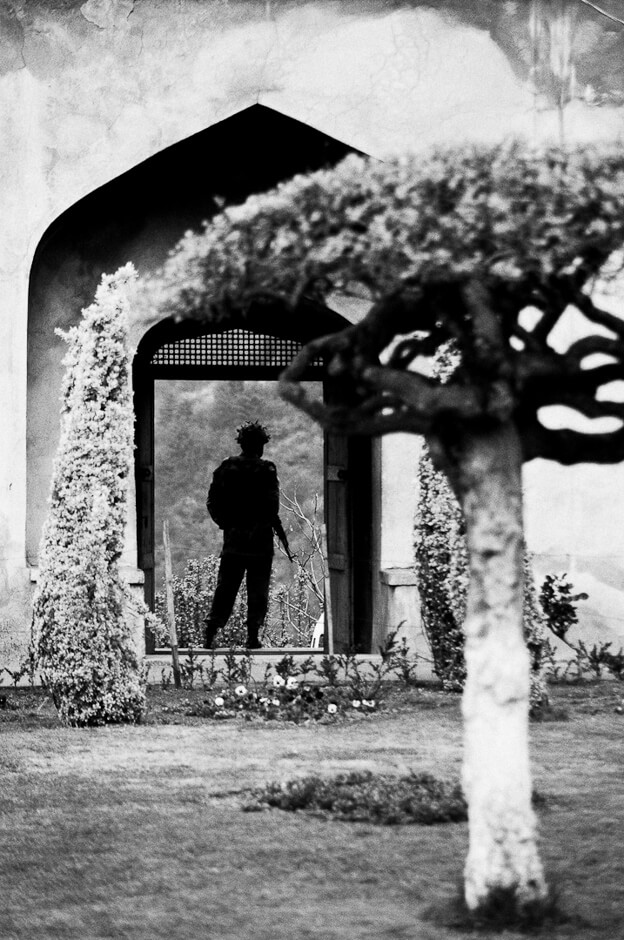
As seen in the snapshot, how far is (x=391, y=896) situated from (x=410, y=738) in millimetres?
3527

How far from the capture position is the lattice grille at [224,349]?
45.5 feet

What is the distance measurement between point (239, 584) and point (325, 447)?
1593 millimetres

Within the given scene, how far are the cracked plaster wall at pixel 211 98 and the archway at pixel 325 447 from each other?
1.02 metres

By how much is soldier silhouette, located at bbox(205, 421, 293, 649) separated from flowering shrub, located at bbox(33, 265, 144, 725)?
4.13 meters

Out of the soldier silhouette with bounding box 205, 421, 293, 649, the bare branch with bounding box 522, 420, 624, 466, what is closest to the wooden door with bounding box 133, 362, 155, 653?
the soldier silhouette with bounding box 205, 421, 293, 649

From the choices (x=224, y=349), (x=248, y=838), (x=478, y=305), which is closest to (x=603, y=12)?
(x=224, y=349)

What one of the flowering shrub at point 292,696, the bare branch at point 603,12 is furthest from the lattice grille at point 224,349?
the bare branch at point 603,12

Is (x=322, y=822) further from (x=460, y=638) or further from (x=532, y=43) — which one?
(x=532, y=43)

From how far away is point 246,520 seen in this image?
45.7 feet

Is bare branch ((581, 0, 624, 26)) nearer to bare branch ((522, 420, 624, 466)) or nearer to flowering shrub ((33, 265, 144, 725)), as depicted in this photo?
flowering shrub ((33, 265, 144, 725))

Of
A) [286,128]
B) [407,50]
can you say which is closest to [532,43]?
[407,50]

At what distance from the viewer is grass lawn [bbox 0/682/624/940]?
4.95 metres

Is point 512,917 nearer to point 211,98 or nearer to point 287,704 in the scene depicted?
point 287,704

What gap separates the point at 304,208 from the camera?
4.73 m
